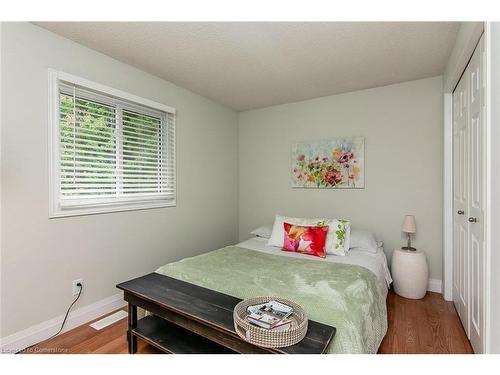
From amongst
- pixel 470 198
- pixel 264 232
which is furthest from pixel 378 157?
pixel 264 232

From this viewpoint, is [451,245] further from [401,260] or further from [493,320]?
[493,320]

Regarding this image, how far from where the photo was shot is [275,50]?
2197 millimetres

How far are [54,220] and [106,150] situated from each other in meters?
0.69

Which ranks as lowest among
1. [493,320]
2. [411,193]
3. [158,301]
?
[158,301]

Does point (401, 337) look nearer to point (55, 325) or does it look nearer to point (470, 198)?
point (470, 198)

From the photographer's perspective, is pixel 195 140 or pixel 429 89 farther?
pixel 195 140

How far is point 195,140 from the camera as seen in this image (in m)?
3.20

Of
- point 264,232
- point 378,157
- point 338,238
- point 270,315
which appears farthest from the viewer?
point 264,232

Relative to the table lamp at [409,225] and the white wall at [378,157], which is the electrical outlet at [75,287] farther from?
the table lamp at [409,225]

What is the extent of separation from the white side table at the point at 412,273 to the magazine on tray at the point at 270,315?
1.78 meters

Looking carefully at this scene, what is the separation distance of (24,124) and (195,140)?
5.40ft

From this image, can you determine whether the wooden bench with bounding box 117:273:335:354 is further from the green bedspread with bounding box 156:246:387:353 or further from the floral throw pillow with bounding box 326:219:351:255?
the floral throw pillow with bounding box 326:219:351:255
